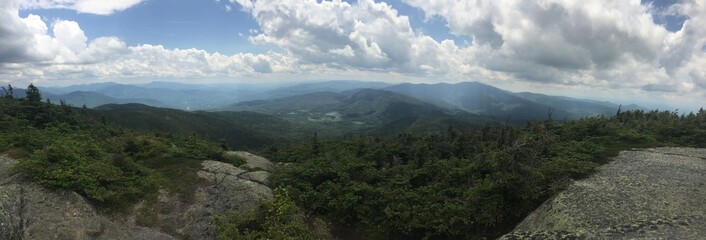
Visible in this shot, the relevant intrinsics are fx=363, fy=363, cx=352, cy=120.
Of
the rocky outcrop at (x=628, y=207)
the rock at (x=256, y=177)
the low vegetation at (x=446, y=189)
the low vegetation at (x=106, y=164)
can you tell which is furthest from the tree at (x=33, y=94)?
the rocky outcrop at (x=628, y=207)

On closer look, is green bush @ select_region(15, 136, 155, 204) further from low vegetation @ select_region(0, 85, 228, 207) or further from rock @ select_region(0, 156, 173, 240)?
rock @ select_region(0, 156, 173, 240)

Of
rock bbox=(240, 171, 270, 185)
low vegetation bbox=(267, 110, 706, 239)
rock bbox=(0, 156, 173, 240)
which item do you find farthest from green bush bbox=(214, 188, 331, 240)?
rock bbox=(240, 171, 270, 185)

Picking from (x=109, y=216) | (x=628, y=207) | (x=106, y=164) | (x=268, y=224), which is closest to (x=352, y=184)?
(x=268, y=224)

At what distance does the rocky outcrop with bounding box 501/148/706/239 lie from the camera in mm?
17797

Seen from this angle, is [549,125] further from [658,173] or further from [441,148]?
[658,173]

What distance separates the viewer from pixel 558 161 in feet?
90.2

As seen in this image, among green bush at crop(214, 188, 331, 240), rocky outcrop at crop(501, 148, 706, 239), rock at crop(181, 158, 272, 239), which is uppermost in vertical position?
rocky outcrop at crop(501, 148, 706, 239)

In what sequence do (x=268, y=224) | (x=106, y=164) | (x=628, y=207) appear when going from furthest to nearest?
(x=106, y=164)
(x=628, y=207)
(x=268, y=224)

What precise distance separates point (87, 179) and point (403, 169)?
25730mm

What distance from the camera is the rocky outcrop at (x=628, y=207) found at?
701 inches

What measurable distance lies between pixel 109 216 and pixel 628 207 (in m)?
31.0

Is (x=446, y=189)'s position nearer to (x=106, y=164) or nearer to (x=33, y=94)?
(x=106, y=164)

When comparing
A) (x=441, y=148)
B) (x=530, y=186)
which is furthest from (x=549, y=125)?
(x=530, y=186)

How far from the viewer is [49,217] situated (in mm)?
20594
